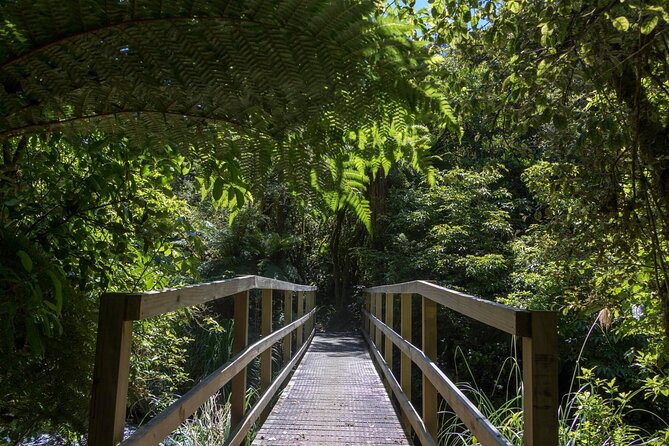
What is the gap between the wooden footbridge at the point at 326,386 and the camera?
1.52 m

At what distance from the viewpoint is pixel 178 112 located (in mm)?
1548

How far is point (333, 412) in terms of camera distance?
4656 mm

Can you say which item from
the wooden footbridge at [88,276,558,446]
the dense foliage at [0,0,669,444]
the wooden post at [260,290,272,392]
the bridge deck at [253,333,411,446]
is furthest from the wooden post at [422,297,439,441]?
the wooden post at [260,290,272,392]

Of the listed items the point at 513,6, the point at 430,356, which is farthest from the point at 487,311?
the point at 513,6

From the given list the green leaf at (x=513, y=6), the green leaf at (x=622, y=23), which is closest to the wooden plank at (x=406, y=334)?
the green leaf at (x=513, y=6)

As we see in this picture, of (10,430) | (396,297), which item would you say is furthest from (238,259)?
(10,430)

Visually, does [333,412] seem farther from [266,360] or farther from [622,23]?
[622,23]

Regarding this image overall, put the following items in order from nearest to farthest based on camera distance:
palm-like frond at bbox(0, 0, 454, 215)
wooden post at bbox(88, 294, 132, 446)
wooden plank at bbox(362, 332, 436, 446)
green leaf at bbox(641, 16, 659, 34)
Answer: palm-like frond at bbox(0, 0, 454, 215), wooden post at bbox(88, 294, 132, 446), green leaf at bbox(641, 16, 659, 34), wooden plank at bbox(362, 332, 436, 446)

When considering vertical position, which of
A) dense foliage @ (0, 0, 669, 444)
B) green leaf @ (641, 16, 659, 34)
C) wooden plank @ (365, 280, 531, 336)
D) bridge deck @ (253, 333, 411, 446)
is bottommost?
bridge deck @ (253, 333, 411, 446)

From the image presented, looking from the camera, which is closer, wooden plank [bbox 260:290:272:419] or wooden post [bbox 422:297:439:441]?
wooden post [bbox 422:297:439:441]

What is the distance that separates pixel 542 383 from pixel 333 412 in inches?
133

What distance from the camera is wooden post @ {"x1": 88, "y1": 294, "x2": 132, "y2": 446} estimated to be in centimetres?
148

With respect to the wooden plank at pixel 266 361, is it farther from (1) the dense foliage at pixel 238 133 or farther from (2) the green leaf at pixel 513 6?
(2) the green leaf at pixel 513 6

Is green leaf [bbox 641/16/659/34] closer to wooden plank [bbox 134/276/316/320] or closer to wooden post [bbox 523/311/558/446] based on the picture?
wooden post [bbox 523/311/558/446]
